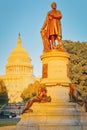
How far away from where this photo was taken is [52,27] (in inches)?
867

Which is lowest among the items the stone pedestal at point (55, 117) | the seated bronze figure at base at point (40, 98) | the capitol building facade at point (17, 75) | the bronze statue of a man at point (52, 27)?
the stone pedestal at point (55, 117)

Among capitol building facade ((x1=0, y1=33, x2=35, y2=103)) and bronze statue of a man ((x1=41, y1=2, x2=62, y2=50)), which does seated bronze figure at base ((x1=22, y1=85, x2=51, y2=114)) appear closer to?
bronze statue of a man ((x1=41, y1=2, x2=62, y2=50))

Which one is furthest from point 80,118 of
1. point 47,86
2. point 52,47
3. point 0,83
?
point 0,83

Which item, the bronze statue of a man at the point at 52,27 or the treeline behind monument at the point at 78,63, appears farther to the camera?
the treeline behind monument at the point at 78,63

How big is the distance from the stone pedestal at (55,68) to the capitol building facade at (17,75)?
143 metres

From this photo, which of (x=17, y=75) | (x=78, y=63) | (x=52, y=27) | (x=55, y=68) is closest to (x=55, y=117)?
(x=55, y=68)

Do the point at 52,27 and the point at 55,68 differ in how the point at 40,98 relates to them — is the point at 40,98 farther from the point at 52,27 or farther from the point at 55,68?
the point at 52,27

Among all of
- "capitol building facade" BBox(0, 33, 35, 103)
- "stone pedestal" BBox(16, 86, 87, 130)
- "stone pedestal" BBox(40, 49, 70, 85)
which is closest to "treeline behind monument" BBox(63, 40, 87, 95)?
"stone pedestal" BBox(40, 49, 70, 85)

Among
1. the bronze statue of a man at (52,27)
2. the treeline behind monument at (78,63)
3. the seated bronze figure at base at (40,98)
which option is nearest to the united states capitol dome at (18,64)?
the treeline behind monument at (78,63)

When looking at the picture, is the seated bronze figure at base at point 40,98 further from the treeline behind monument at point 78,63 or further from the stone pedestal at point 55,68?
the treeline behind monument at point 78,63

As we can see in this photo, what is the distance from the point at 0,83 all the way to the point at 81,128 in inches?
3540

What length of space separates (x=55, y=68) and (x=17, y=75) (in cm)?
14551

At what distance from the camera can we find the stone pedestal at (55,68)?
20.8 m

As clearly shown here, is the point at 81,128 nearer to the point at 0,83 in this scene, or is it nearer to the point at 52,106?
the point at 52,106
